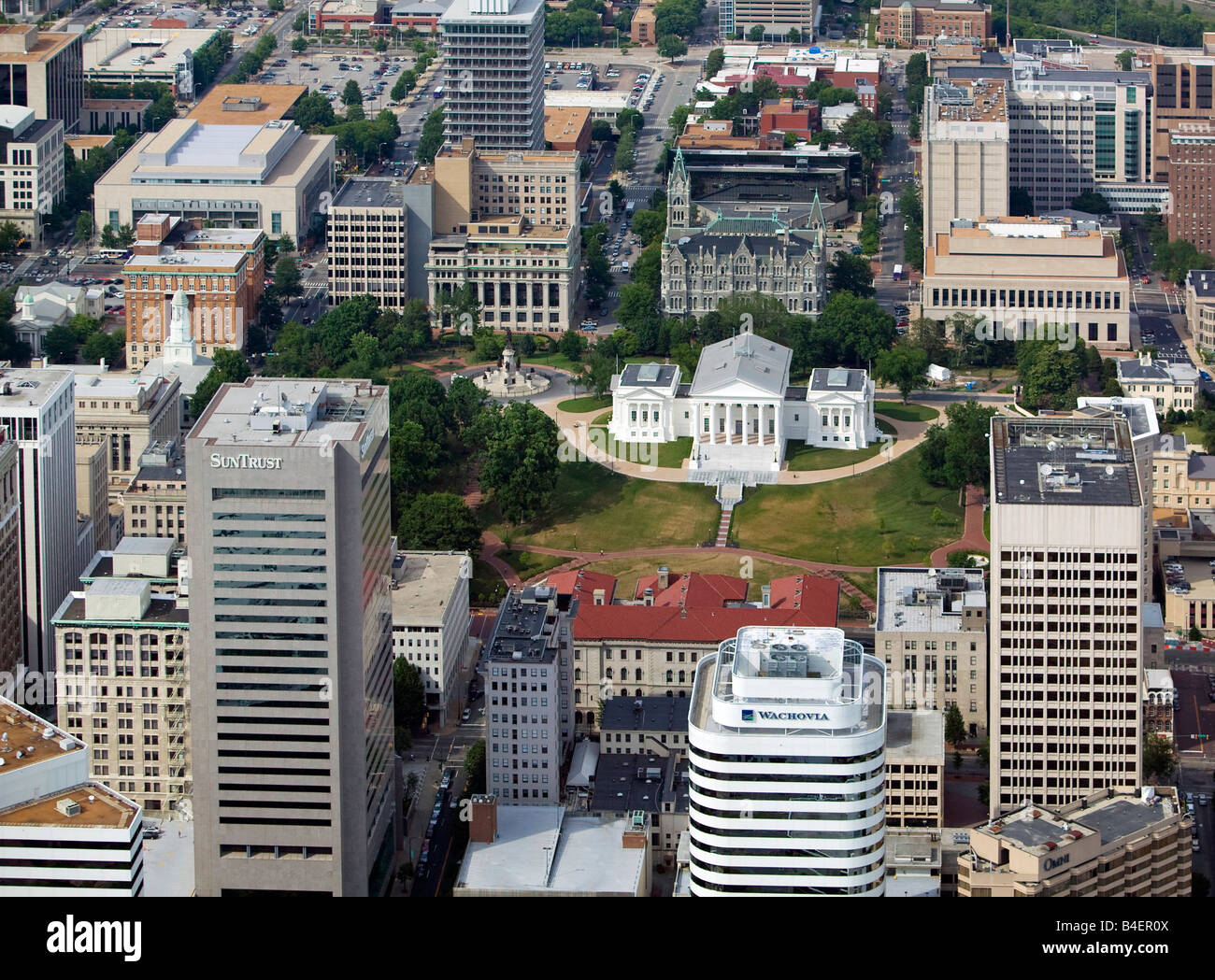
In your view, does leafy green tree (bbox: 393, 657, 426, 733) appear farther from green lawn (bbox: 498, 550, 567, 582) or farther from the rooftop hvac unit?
the rooftop hvac unit

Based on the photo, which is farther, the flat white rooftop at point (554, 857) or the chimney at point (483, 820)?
the chimney at point (483, 820)

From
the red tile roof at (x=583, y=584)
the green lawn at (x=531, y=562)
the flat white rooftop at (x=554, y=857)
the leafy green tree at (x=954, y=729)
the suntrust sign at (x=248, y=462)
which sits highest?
the suntrust sign at (x=248, y=462)

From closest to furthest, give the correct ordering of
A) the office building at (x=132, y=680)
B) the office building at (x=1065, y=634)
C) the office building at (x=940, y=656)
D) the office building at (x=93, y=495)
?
the office building at (x=1065, y=634) < the office building at (x=132, y=680) < the office building at (x=940, y=656) < the office building at (x=93, y=495)

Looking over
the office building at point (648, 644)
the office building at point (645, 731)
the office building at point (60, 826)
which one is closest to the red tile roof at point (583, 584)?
the office building at point (648, 644)

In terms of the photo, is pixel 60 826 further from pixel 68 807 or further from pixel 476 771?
pixel 476 771

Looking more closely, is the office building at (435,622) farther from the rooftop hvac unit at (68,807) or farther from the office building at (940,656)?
the rooftop hvac unit at (68,807)

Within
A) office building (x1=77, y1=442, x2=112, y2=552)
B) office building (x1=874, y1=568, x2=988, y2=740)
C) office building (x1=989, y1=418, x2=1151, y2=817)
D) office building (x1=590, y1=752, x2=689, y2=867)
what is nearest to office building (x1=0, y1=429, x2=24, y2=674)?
office building (x1=77, y1=442, x2=112, y2=552)
